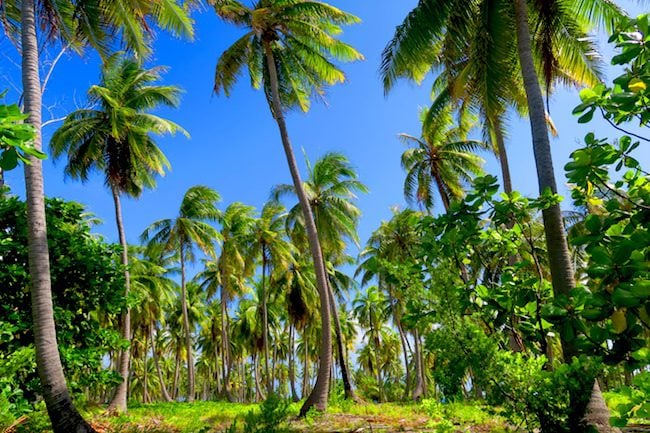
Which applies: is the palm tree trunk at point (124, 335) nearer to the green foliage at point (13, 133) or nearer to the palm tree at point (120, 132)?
the palm tree at point (120, 132)

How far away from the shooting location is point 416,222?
3680 millimetres

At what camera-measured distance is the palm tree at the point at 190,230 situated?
23998mm

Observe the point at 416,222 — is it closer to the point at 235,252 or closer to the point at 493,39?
the point at 493,39

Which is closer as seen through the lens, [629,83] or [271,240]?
[629,83]

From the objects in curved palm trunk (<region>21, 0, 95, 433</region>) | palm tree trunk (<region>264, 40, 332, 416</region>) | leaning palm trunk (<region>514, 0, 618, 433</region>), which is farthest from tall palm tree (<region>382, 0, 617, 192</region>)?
curved palm trunk (<region>21, 0, 95, 433</region>)

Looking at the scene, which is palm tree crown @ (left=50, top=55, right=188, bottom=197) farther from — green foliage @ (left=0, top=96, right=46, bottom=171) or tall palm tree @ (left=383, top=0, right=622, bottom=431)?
green foliage @ (left=0, top=96, right=46, bottom=171)

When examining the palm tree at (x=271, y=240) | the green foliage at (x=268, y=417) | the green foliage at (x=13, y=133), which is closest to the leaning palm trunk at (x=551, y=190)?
the green foliage at (x=268, y=417)

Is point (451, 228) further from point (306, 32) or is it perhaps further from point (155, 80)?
point (155, 80)

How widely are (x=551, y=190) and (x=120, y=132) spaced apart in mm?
14751

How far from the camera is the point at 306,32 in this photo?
45.0ft

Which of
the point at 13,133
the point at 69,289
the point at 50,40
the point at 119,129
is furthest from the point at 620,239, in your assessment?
the point at 119,129

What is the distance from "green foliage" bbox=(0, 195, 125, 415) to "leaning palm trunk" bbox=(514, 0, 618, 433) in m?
8.31

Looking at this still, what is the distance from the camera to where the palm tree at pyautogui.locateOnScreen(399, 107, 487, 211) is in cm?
1898

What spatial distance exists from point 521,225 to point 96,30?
10602 mm
